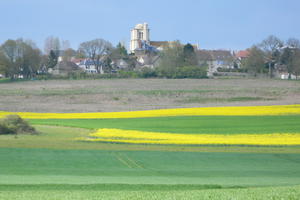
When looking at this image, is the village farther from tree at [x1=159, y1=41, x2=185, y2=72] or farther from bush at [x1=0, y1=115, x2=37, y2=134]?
bush at [x1=0, y1=115, x2=37, y2=134]

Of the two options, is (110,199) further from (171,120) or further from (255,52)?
(255,52)

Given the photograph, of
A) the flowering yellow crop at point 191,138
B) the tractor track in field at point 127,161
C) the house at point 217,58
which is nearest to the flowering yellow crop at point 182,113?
the flowering yellow crop at point 191,138

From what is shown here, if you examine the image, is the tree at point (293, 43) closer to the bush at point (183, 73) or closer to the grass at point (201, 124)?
the bush at point (183, 73)

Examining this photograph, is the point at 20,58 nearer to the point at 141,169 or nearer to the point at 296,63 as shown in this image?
the point at 296,63


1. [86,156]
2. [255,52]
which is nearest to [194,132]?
[86,156]

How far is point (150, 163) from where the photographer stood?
2522 centimetres

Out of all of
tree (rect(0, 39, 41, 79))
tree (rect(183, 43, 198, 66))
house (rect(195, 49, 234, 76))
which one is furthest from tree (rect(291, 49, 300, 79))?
tree (rect(0, 39, 41, 79))

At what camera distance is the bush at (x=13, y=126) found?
35.9 metres

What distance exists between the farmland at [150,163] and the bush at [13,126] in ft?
2.63

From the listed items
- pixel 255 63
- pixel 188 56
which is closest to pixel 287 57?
pixel 255 63

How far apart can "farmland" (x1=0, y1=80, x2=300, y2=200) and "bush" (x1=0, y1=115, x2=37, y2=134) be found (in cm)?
80

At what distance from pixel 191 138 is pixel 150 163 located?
9.01 meters

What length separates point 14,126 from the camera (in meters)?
36.1

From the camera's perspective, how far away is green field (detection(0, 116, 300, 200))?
1513cm
